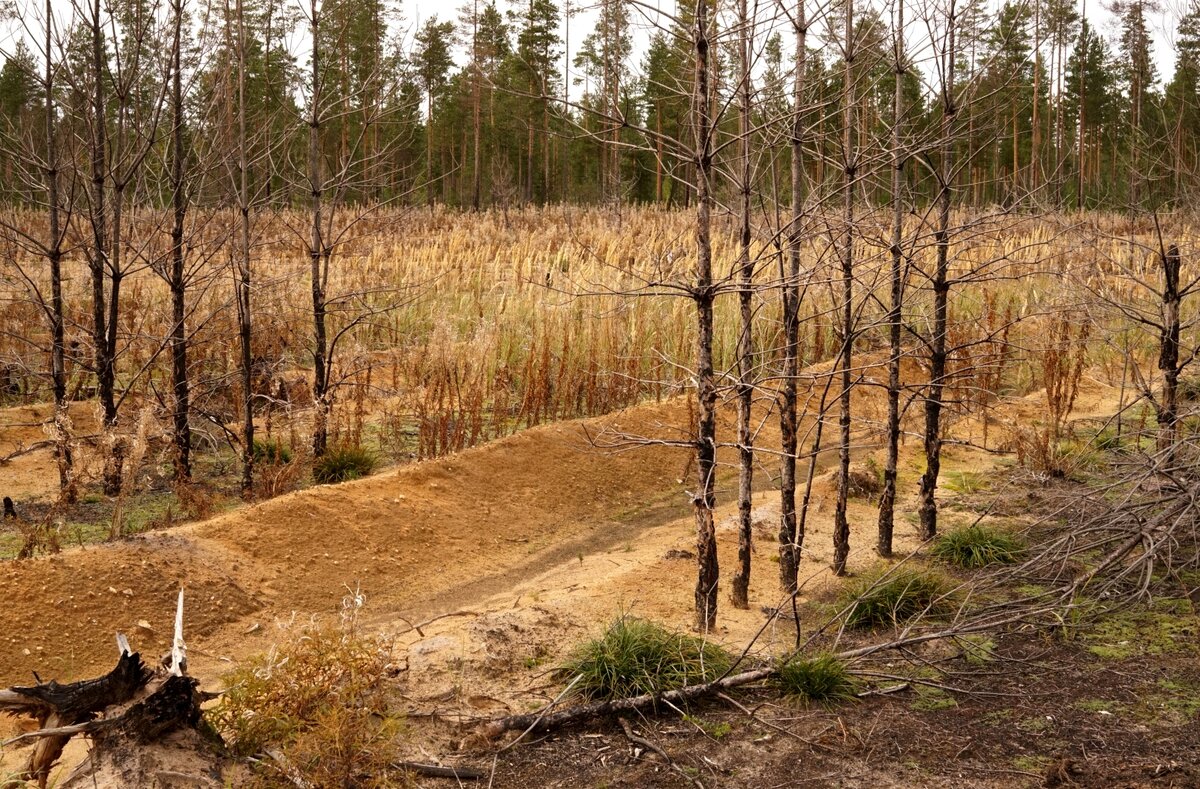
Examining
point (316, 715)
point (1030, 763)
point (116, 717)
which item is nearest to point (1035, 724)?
point (1030, 763)

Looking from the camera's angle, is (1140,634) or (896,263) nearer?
(1140,634)

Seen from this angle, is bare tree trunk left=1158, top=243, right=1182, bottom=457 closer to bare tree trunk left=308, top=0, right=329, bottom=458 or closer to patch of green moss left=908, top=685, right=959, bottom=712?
patch of green moss left=908, top=685, right=959, bottom=712

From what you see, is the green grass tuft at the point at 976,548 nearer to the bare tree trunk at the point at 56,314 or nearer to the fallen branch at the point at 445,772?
the fallen branch at the point at 445,772

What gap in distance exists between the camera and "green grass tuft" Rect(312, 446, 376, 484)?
806 centimetres

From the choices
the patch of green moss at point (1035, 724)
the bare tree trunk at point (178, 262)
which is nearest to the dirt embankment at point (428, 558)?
the bare tree trunk at point (178, 262)

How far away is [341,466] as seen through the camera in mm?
8094

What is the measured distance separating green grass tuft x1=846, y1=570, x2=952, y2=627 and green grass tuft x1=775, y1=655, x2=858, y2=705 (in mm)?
783

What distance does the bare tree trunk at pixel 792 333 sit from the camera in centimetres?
503

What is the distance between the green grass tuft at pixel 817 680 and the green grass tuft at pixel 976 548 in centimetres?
195

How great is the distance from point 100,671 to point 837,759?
3.58 metres

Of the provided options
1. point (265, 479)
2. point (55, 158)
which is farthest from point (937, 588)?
point (55, 158)

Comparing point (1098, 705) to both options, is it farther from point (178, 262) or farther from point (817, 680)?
point (178, 262)

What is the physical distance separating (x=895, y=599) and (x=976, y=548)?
1038 mm

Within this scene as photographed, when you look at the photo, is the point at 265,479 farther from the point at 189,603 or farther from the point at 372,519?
the point at 189,603
